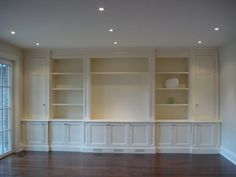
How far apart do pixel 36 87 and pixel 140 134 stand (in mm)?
2806

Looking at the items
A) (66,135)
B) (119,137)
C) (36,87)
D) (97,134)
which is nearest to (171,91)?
(119,137)

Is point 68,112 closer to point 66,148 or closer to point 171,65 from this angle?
point 66,148

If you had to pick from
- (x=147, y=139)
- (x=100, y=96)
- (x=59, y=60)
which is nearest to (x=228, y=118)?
(x=147, y=139)

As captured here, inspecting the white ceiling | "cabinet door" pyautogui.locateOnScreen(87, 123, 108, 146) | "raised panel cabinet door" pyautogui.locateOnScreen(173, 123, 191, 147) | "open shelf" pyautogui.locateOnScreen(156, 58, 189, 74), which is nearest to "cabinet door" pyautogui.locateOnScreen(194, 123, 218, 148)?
"raised panel cabinet door" pyautogui.locateOnScreen(173, 123, 191, 147)

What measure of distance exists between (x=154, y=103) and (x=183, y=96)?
902 millimetres

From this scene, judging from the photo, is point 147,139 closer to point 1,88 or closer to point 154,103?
point 154,103

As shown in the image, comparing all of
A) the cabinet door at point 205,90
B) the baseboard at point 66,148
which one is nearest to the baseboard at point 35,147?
the baseboard at point 66,148

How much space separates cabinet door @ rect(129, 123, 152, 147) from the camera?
5.88 metres

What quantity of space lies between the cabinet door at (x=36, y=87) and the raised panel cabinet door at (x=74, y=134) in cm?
72

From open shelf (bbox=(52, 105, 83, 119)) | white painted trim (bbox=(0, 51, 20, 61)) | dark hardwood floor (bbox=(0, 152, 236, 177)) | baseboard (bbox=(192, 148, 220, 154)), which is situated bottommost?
dark hardwood floor (bbox=(0, 152, 236, 177))

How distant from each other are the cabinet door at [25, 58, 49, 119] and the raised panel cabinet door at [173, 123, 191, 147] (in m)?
3.18

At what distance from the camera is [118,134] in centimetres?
593

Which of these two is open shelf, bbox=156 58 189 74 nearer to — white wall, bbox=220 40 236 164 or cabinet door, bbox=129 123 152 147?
white wall, bbox=220 40 236 164

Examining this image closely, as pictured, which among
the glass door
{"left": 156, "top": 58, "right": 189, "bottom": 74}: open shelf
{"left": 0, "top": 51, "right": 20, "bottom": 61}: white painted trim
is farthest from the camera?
{"left": 156, "top": 58, "right": 189, "bottom": 74}: open shelf
